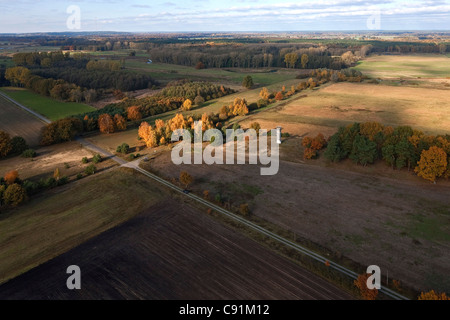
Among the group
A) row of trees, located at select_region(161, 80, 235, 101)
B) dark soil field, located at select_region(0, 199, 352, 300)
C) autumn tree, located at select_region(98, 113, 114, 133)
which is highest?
row of trees, located at select_region(161, 80, 235, 101)

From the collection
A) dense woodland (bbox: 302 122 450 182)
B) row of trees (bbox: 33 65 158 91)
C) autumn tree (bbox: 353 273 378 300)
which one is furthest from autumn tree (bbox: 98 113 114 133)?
autumn tree (bbox: 353 273 378 300)

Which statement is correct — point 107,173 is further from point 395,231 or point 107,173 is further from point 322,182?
point 395,231

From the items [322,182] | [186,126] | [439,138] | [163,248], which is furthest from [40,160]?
[439,138]

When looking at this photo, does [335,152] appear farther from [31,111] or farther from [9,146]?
[31,111]

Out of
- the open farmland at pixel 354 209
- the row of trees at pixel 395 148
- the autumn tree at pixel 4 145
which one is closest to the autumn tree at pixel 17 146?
the autumn tree at pixel 4 145

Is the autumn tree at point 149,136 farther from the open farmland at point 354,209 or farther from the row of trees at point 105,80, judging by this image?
the row of trees at point 105,80

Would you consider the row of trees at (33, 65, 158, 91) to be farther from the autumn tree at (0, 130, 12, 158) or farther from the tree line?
the autumn tree at (0, 130, 12, 158)

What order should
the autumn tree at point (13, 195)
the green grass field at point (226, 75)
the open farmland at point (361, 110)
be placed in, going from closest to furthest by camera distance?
1. the autumn tree at point (13, 195)
2. the open farmland at point (361, 110)
3. the green grass field at point (226, 75)
